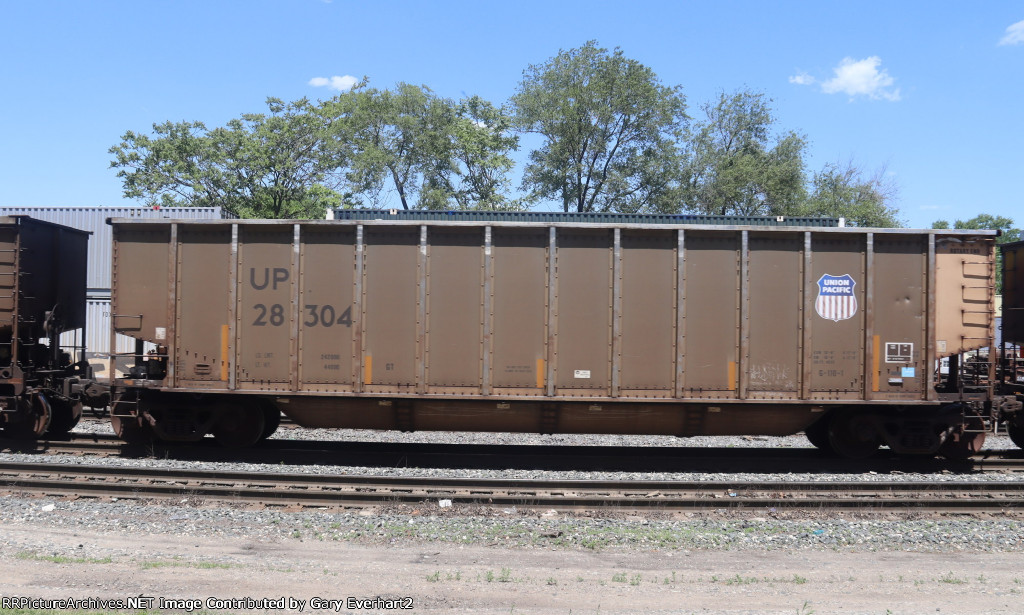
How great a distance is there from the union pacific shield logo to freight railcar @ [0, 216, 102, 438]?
478 inches

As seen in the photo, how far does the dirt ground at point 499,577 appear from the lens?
5.62m

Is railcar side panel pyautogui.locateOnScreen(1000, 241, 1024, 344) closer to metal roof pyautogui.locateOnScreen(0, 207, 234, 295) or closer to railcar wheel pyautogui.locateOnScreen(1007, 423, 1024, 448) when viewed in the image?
railcar wheel pyautogui.locateOnScreen(1007, 423, 1024, 448)

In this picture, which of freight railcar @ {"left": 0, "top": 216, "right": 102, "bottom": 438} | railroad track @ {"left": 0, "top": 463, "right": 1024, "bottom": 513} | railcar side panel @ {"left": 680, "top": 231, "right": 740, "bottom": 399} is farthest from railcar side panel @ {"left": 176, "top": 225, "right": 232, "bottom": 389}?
railcar side panel @ {"left": 680, "top": 231, "right": 740, "bottom": 399}

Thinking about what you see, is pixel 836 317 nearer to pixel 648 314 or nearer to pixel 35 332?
pixel 648 314

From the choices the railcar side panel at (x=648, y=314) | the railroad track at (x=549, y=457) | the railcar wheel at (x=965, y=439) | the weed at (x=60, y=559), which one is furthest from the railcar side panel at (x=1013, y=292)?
the weed at (x=60, y=559)

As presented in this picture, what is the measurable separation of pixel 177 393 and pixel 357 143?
33.6 metres

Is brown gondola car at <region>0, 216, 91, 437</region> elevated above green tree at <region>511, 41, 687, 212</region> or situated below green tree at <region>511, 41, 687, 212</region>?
below

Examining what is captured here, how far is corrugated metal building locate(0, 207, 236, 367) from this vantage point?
22.5 metres

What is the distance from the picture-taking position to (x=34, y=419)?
1134cm

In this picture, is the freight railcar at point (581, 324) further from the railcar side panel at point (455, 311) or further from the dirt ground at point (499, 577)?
the dirt ground at point (499, 577)

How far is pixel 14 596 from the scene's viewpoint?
18.0 ft

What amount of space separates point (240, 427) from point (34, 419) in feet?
12.2

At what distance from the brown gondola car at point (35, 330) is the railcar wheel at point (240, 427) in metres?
2.38

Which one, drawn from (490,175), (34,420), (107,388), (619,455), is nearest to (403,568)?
(619,455)
